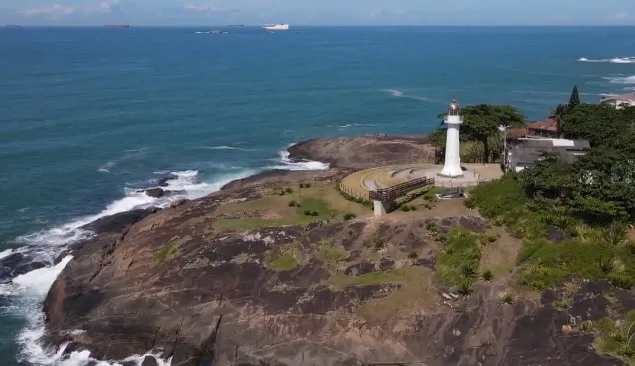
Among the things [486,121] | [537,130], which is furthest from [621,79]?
[486,121]

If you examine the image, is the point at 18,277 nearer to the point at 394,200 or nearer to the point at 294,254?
the point at 294,254

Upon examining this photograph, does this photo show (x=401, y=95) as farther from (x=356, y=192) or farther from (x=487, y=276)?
(x=487, y=276)

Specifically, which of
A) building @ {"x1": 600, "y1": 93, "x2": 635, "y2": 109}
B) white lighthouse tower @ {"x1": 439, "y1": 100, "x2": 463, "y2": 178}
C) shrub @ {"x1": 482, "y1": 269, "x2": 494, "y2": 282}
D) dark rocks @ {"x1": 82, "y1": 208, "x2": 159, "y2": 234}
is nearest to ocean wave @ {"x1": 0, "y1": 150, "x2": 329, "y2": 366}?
dark rocks @ {"x1": 82, "y1": 208, "x2": 159, "y2": 234}

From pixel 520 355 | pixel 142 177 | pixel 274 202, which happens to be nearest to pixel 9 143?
pixel 142 177

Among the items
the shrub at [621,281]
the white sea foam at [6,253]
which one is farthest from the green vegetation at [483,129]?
the white sea foam at [6,253]

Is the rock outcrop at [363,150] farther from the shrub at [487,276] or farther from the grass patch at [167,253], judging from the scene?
the shrub at [487,276]
